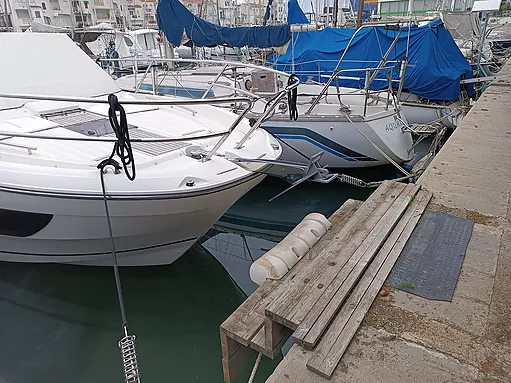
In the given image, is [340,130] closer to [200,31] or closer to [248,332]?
[200,31]

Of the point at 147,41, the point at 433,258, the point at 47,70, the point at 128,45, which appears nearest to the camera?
the point at 433,258

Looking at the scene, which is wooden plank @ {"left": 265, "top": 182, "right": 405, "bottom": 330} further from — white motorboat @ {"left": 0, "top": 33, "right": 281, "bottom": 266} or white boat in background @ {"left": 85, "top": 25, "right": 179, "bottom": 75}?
white boat in background @ {"left": 85, "top": 25, "right": 179, "bottom": 75}

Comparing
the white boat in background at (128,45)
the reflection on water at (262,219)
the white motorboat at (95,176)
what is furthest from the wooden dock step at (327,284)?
the white boat in background at (128,45)

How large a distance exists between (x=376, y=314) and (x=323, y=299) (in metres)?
0.26

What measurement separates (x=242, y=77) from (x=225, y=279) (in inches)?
171

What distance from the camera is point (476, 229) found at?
2.57 meters

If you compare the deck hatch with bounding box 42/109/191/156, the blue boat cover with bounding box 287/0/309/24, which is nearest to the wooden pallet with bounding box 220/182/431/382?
the deck hatch with bounding box 42/109/191/156

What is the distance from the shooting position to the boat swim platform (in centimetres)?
163

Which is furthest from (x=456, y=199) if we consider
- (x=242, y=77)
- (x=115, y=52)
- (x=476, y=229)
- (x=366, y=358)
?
(x=115, y=52)

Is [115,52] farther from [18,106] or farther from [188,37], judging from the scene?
[18,106]

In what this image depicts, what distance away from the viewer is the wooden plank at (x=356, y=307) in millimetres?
1642

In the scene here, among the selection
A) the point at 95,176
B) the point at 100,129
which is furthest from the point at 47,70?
the point at 95,176

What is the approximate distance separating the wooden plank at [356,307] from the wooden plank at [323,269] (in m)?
0.14

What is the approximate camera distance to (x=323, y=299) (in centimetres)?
191
